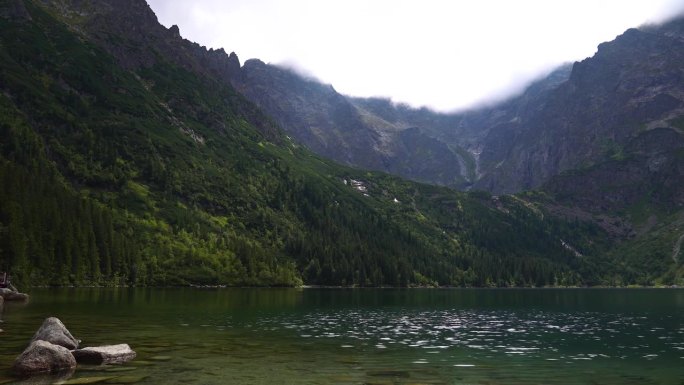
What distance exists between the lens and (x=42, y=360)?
33.2 meters

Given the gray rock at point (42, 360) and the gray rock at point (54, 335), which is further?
the gray rock at point (54, 335)

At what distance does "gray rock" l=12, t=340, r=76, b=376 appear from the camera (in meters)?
32.2

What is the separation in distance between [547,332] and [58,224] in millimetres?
143071

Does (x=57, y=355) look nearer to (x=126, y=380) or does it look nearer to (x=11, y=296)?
(x=126, y=380)

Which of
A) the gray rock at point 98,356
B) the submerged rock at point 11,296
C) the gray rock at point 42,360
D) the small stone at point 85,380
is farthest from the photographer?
the submerged rock at point 11,296

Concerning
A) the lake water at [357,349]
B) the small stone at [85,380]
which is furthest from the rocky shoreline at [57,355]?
the small stone at [85,380]

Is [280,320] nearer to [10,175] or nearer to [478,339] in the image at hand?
[478,339]

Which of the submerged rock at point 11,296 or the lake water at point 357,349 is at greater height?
the submerged rock at point 11,296

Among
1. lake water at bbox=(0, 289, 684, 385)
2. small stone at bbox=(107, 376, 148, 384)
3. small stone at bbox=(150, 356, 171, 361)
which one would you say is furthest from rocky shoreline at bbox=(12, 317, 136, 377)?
small stone at bbox=(107, 376, 148, 384)

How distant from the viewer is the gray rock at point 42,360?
106 ft

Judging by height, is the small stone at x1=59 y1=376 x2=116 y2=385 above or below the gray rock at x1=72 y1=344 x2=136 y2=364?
below

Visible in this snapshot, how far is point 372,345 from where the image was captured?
5247 cm

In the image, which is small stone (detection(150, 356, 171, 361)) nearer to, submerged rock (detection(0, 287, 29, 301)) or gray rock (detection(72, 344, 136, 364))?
gray rock (detection(72, 344, 136, 364))

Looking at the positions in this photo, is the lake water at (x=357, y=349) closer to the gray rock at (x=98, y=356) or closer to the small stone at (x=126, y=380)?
A: the small stone at (x=126, y=380)
